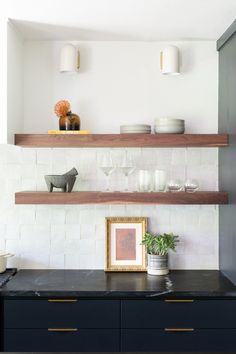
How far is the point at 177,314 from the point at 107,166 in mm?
1132

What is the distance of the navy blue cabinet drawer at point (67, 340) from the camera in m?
2.86

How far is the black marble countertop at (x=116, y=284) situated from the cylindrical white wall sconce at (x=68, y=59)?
1446 millimetres

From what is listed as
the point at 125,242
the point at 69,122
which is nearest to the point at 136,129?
the point at 69,122

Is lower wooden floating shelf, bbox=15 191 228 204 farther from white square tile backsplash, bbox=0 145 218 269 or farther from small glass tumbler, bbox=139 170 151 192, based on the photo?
white square tile backsplash, bbox=0 145 218 269

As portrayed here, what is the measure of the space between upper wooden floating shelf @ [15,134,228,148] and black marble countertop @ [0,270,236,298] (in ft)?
2.96

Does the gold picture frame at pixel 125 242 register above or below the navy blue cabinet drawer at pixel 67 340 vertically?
above

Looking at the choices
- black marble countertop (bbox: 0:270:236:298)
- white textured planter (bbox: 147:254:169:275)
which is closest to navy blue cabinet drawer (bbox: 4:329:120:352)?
black marble countertop (bbox: 0:270:236:298)

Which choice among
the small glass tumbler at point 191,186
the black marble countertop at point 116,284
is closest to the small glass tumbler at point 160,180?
the small glass tumbler at point 191,186

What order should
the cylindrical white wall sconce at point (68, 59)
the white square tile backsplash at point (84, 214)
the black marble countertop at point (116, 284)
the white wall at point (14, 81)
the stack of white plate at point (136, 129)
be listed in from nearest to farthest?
the black marble countertop at point (116, 284), the white wall at point (14, 81), the stack of white plate at point (136, 129), the cylindrical white wall sconce at point (68, 59), the white square tile backsplash at point (84, 214)

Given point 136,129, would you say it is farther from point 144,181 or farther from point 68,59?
point 68,59

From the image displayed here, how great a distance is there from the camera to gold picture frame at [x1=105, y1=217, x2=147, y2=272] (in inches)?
134

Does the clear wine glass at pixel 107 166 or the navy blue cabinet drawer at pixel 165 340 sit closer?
the navy blue cabinet drawer at pixel 165 340

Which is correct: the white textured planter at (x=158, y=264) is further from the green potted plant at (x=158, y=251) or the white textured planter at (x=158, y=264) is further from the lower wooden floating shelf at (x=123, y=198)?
the lower wooden floating shelf at (x=123, y=198)

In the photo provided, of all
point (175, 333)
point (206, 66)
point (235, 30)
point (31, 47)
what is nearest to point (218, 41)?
point (206, 66)
